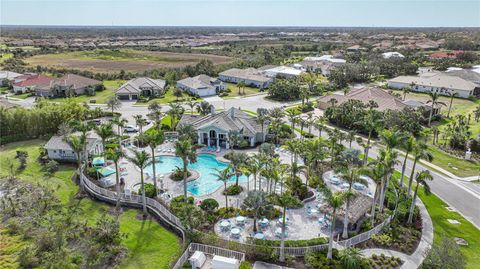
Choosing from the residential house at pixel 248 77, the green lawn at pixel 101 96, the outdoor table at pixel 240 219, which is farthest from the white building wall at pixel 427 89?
the outdoor table at pixel 240 219

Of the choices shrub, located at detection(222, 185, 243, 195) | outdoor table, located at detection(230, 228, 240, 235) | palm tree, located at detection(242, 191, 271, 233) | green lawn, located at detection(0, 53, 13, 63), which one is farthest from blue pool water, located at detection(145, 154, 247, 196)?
green lawn, located at detection(0, 53, 13, 63)

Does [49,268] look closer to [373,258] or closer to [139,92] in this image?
[373,258]

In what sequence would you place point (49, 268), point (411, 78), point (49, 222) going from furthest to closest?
point (411, 78) < point (49, 222) < point (49, 268)

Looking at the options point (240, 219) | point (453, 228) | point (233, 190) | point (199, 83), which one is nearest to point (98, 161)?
point (233, 190)

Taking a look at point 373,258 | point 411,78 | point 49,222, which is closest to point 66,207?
point 49,222

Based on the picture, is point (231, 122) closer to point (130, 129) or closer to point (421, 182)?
point (130, 129)

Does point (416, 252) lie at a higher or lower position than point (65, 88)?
lower
